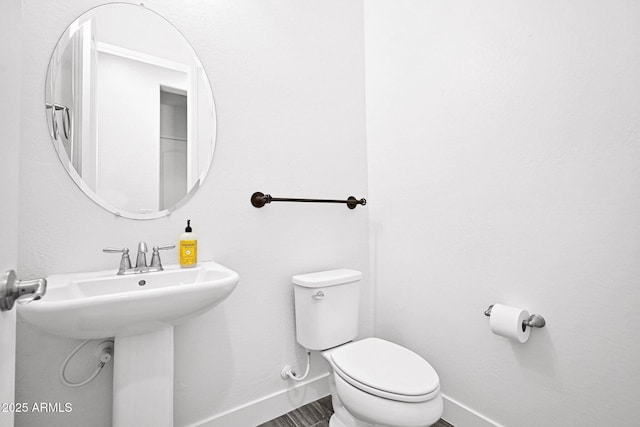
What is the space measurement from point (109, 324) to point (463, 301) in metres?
1.36

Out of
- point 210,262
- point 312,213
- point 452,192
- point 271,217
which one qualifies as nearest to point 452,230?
point 452,192

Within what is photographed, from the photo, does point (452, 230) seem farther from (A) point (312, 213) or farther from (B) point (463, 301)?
(A) point (312, 213)

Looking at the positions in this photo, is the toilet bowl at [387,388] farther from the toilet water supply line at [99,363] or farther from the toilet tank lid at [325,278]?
the toilet water supply line at [99,363]

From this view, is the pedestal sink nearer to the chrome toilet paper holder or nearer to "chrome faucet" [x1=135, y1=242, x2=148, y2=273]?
"chrome faucet" [x1=135, y1=242, x2=148, y2=273]

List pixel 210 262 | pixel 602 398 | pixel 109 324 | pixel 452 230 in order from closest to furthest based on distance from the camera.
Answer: pixel 109 324 → pixel 602 398 → pixel 210 262 → pixel 452 230

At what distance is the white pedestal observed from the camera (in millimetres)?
949

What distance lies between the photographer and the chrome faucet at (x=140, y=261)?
3.49ft

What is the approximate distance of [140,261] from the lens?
43.4 inches

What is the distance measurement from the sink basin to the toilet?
524 millimetres

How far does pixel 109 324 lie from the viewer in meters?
0.82

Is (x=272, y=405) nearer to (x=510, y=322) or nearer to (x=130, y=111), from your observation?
(x=510, y=322)

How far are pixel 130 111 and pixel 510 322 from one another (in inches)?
65.6

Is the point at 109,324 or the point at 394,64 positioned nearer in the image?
the point at 109,324

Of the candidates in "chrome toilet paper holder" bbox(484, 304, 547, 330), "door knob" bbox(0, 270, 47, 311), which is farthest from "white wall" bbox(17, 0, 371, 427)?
"chrome toilet paper holder" bbox(484, 304, 547, 330)
